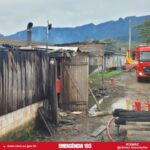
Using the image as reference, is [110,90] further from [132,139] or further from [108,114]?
[132,139]

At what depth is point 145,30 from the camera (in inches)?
2650

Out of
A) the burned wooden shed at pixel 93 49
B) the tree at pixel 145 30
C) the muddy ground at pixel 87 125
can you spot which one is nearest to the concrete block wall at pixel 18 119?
the muddy ground at pixel 87 125

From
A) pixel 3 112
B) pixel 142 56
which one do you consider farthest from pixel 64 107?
pixel 142 56

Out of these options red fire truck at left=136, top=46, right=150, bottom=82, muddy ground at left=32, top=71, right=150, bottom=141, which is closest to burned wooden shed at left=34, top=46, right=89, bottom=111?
muddy ground at left=32, top=71, right=150, bottom=141

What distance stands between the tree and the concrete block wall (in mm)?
55221

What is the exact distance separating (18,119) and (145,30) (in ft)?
189

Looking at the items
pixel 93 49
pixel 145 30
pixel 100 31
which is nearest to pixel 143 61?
pixel 93 49

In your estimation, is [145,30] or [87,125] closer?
[87,125]

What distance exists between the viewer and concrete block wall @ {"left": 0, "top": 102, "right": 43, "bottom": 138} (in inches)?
434

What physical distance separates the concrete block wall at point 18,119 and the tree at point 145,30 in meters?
55.2

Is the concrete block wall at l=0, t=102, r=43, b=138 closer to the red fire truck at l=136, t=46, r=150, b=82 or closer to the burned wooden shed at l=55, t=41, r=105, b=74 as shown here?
the burned wooden shed at l=55, t=41, r=105, b=74

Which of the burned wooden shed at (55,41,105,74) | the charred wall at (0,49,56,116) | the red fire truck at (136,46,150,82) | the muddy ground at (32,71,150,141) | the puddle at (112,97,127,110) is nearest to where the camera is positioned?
the charred wall at (0,49,56,116)

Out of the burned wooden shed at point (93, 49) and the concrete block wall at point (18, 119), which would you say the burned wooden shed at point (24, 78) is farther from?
the burned wooden shed at point (93, 49)

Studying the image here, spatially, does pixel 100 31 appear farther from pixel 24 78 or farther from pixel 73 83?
pixel 24 78
